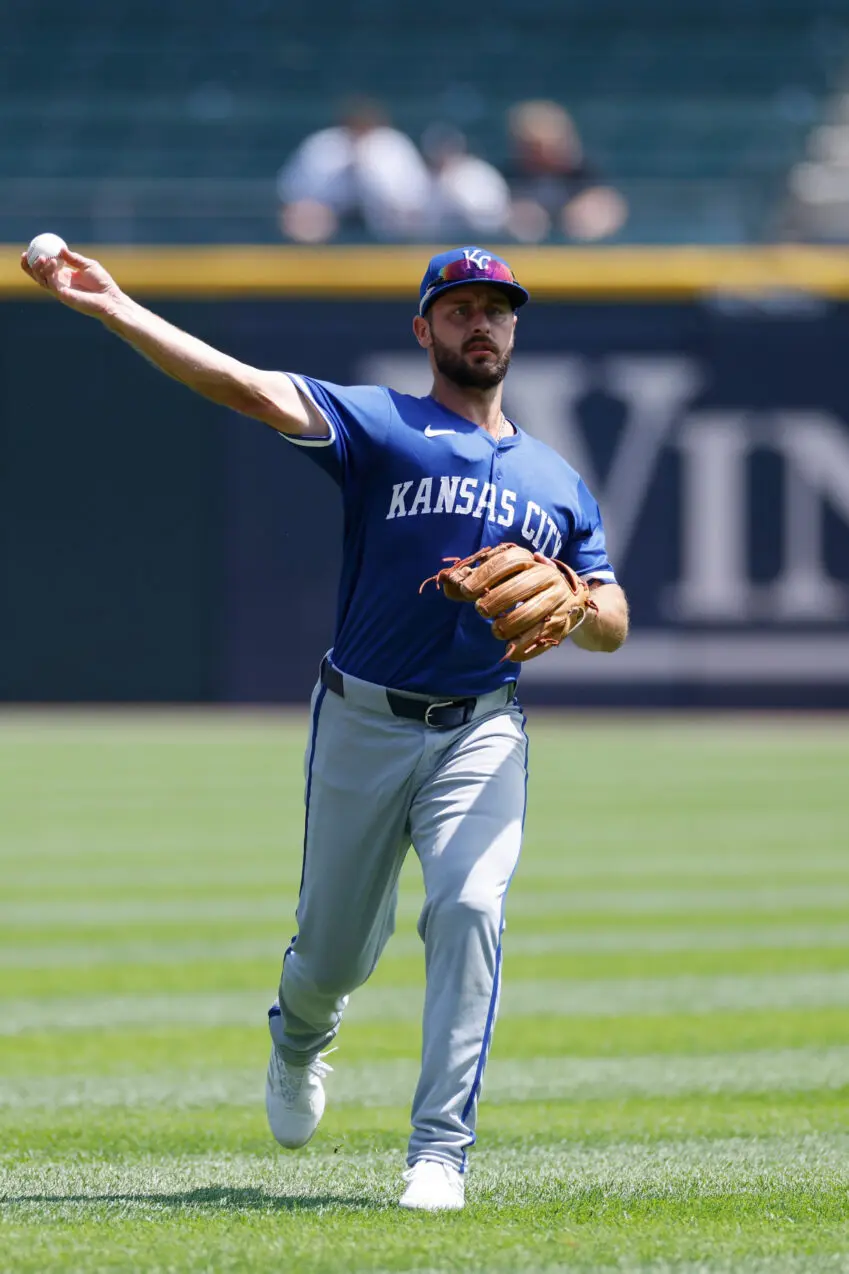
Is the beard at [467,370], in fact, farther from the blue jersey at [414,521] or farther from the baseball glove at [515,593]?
the baseball glove at [515,593]

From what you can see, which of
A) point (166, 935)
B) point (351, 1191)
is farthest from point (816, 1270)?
point (166, 935)

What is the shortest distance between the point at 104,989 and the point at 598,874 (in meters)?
3.28

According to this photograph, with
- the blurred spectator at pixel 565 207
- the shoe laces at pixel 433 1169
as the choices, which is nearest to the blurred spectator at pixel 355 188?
the blurred spectator at pixel 565 207

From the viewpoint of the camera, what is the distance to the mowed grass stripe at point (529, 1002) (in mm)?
6527

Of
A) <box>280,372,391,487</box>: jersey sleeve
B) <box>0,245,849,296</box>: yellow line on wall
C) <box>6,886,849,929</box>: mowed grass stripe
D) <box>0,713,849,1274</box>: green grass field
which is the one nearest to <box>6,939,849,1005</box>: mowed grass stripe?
<box>0,713,849,1274</box>: green grass field

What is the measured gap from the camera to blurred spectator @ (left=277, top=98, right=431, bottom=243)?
17406mm

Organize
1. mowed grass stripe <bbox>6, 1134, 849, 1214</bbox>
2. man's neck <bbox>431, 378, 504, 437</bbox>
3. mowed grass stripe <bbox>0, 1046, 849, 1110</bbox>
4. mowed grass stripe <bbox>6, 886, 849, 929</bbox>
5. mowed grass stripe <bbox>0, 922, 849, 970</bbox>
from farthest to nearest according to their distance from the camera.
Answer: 1. mowed grass stripe <bbox>6, 886, 849, 929</bbox>
2. mowed grass stripe <bbox>0, 922, 849, 970</bbox>
3. mowed grass stripe <bbox>0, 1046, 849, 1110</bbox>
4. man's neck <bbox>431, 378, 504, 437</bbox>
5. mowed grass stripe <bbox>6, 1134, 849, 1214</bbox>

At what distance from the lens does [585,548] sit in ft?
15.1

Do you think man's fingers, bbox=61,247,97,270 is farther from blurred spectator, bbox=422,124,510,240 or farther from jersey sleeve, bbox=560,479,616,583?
blurred spectator, bbox=422,124,510,240

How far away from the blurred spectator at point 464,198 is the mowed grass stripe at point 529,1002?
36.6ft

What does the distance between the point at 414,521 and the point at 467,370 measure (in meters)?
0.35

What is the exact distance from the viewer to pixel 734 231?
56.0 ft

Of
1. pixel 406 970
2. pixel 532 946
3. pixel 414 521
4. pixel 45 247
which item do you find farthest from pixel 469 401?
pixel 532 946

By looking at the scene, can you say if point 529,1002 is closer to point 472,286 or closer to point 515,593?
point 515,593
